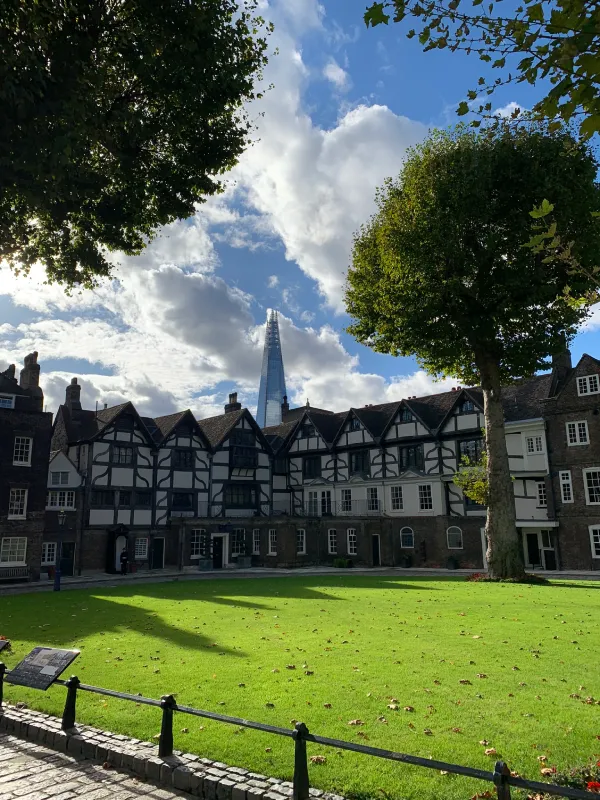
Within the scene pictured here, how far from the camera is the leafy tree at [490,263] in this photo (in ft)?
78.7

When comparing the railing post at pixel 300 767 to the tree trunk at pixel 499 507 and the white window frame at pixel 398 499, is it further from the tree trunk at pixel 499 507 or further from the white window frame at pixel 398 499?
the white window frame at pixel 398 499

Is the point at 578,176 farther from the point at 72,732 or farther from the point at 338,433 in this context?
the point at 338,433

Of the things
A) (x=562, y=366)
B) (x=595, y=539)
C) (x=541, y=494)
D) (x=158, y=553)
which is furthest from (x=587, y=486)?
(x=158, y=553)

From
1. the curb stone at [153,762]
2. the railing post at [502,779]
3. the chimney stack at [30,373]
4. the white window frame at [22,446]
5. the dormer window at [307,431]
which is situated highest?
the chimney stack at [30,373]

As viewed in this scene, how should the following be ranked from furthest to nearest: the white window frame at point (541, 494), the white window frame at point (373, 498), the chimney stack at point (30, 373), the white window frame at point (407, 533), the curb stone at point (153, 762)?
the white window frame at point (373, 498) < the white window frame at point (407, 533) < the white window frame at point (541, 494) < the chimney stack at point (30, 373) < the curb stone at point (153, 762)

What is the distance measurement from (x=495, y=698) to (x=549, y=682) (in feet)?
4.55

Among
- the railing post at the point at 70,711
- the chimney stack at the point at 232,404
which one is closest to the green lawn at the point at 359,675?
the railing post at the point at 70,711

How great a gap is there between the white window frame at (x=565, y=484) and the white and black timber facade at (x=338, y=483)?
0.06m

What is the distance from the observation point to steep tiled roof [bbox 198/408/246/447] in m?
49.0

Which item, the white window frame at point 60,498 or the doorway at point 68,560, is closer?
the doorway at point 68,560

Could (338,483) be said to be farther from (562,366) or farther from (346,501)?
(562,366)

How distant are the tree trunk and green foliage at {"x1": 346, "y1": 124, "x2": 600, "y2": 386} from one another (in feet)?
10.1

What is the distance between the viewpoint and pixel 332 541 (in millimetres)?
46812

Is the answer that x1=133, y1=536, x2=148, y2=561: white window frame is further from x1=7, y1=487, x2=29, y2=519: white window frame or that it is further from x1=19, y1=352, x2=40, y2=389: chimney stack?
x1=19, y1=352, x2=40, y2=389: chimney stack
